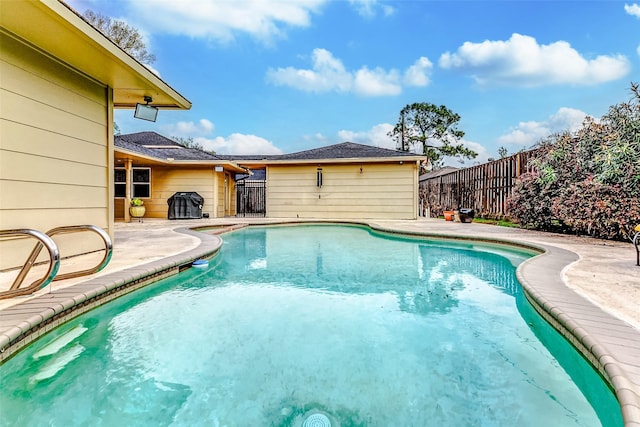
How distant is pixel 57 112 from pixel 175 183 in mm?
9052

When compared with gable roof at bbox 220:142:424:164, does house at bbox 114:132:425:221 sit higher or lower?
lower

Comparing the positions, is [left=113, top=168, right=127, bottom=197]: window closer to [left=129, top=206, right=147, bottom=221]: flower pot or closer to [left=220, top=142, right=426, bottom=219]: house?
[left=129, top=206, right=147, bottom=221]: flower pot

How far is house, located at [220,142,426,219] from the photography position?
40.8ft

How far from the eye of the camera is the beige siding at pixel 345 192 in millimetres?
12469

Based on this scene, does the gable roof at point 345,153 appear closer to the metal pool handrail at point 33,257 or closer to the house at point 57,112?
the house at point 57,112

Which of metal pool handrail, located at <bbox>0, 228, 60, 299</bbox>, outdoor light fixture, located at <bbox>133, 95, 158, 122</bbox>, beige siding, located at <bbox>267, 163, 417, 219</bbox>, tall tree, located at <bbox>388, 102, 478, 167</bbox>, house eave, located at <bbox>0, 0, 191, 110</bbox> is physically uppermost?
tall tree, located at <bbox>388, 102, 478, 167</bbox>

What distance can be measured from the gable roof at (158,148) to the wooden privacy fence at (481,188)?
953 centimetres

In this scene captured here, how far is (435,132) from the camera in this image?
83.7 ft

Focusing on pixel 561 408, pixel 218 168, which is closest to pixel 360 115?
pixel 218 168

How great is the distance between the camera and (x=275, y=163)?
12.9 meters

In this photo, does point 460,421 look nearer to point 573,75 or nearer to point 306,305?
point 306,305

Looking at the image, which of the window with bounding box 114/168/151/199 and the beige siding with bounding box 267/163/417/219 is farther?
the beige siding with bounding box 267/163/417/219

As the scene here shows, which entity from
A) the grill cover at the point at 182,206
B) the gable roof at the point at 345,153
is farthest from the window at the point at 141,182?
the gable roof at the point at 345,153

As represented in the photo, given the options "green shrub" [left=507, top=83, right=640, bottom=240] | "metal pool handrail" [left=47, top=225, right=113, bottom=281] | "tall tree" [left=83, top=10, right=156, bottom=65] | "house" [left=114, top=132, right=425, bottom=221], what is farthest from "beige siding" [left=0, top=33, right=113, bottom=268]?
"tall tree" [left=83, top=10, right=156, bottom=65]
